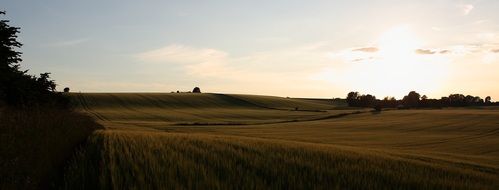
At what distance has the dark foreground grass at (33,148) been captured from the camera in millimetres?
7164

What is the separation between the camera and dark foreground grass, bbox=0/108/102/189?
23.5ft

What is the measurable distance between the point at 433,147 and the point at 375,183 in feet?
122

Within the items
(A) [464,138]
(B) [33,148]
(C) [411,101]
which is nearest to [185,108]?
(A) [464,138]

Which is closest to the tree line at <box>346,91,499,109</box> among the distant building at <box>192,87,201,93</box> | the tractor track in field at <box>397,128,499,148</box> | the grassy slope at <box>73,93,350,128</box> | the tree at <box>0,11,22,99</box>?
the grassy slope at <box>73,93,350,128</box>

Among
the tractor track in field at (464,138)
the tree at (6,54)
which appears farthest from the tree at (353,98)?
the tree at (6,54)

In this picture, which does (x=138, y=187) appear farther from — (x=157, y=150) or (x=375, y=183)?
(x=157, y=150)

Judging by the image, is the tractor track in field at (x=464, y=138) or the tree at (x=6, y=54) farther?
the tractor track in field at (x=464, y=138)

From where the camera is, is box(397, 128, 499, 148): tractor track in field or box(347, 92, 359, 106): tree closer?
box(397, 128, 499, 148): tractor track in field

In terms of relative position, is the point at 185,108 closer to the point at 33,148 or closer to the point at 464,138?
the point at 464,138

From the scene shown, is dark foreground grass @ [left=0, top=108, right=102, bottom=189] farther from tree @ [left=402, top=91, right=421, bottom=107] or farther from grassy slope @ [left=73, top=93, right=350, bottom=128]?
tree @ [left=402, top=91, right=421, bottom=107]

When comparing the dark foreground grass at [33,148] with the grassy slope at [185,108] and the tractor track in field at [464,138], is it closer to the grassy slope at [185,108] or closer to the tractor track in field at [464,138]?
the tractor track in field at [464,138]

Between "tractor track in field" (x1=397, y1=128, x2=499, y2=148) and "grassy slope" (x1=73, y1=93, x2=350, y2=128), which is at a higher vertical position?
"grassy slope" (x1=73, y1=93, x2=350, y2=128)

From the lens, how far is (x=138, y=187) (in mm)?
6188

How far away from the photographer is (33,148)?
29.3ft
